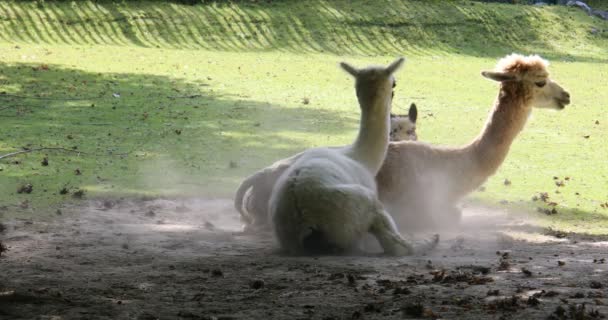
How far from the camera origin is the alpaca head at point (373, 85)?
24.6 ft

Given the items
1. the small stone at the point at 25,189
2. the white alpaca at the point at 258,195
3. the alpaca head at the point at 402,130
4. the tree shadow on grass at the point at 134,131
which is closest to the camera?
the white alpaca at the point at 258,195

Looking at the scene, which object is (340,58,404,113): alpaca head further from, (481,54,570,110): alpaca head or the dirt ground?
(481,54,570,110): alpaca head

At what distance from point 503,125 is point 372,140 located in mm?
1723

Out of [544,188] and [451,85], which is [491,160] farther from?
[451,85]

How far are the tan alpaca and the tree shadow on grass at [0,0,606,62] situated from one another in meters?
14.5

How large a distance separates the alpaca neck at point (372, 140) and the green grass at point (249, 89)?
2.40 meters

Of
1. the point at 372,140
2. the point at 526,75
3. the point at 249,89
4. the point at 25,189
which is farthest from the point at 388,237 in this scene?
the point at 249,89

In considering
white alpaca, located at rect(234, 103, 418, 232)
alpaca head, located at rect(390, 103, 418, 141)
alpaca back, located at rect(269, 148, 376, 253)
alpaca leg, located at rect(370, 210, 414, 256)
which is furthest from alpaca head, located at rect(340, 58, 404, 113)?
alpaca head, located at rect(390, 103, 418, 141)

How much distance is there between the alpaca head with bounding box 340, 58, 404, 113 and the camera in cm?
751

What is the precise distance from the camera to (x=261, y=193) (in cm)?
833

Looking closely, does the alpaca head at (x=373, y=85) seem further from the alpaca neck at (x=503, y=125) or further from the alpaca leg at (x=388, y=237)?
the alpaca neck at (x=503, y=125)

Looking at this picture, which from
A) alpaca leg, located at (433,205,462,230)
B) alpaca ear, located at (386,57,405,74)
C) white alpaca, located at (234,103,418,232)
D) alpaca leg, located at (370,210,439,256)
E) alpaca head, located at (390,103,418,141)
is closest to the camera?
alpaca leg, located at (370,210,439,256)

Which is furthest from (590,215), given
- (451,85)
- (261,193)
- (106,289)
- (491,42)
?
(491,42)

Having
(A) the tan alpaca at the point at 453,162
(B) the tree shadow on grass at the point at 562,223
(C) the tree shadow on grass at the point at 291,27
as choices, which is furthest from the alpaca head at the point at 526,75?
(C) the tree shadow on grass at the point at 291,27
